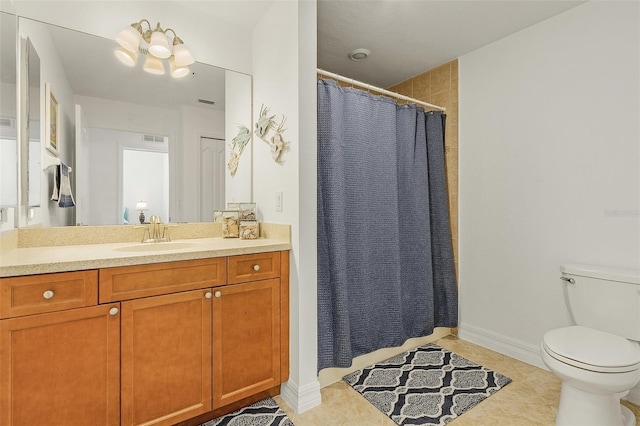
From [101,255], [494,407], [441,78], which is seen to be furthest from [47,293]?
[441,78]

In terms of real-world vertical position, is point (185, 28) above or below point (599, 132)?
above

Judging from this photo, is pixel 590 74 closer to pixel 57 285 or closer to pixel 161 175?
pixel 161 175

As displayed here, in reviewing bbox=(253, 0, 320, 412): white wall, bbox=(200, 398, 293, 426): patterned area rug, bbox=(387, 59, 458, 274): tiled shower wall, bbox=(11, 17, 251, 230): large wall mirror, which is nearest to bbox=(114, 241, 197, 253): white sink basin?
bbox=(11, 17, 251, 230): large wall mirror

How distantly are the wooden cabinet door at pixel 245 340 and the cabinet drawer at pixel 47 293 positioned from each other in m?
0.52

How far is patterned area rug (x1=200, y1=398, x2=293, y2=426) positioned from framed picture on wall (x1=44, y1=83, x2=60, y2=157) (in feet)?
5.34

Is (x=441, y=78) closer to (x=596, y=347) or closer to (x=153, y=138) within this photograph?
(x=596, y=347)

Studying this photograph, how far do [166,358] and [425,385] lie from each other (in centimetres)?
149

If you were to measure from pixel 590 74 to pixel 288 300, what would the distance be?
7.44 feet

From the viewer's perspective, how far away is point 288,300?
186cm

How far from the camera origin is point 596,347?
62.4 inches

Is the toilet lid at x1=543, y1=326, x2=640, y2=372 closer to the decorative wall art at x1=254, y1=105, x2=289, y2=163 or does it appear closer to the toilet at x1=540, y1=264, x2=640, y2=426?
the toilet at x1=540, y1=264, x2=640, y2=426

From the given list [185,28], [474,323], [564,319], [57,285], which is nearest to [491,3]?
[185,28]

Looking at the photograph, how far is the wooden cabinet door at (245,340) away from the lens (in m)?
1.64

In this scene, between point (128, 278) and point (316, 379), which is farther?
point (316, 379)
